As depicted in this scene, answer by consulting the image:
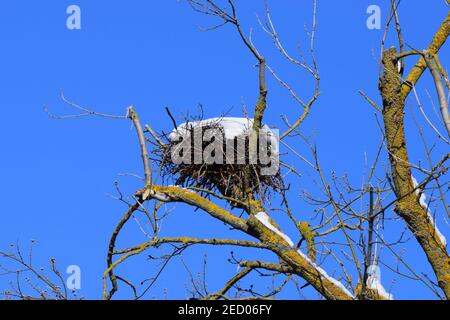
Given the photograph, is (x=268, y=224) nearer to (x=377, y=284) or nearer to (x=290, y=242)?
(x=290, y=242)

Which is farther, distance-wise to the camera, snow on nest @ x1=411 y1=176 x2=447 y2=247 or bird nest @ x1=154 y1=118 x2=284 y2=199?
bird nest @ x1=154 y1=118 x2=284 y2=199

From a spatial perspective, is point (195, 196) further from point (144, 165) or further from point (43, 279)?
point (43, 279)

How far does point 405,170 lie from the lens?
6348mm

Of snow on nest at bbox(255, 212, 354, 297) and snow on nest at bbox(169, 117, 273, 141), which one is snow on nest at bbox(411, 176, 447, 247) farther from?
snow on nest at bbox(169, 117, 273, 141)

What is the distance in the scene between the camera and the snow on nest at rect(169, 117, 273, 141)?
29.7 feet

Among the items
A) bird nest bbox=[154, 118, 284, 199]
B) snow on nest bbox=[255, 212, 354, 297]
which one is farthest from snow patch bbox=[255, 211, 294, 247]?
bird nest bbox=[154, 118, 284, 199]

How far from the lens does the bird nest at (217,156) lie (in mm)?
8727

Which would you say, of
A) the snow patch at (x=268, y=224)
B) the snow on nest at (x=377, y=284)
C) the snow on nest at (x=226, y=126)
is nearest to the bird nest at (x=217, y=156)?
the snow on nest at (x=226, y=126)

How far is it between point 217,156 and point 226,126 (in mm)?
440

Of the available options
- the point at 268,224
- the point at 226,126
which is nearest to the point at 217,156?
the point at 226,126

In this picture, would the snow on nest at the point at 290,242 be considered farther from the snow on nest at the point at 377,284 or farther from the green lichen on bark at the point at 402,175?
the green lichen on bark at the point at 402,175

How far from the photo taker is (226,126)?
934 cm
